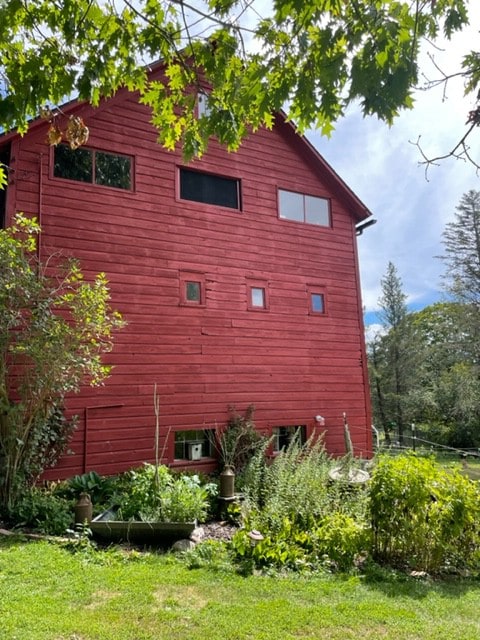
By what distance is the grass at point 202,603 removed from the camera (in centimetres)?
324

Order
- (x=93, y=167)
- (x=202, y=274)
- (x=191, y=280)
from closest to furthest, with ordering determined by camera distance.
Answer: (x=93, y=167)
(x=191, y=280)
(x=202, y=274)

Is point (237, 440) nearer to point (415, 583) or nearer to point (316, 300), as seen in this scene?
point (316, 300)

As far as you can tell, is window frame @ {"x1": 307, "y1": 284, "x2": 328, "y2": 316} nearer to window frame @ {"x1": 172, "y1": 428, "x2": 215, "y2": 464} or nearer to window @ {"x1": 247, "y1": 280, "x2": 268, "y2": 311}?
window @ {"x1": 247, "y1": 280, "x2": 268, "y2": 311}

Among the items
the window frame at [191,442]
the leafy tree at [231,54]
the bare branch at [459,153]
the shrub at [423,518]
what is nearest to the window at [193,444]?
the window frame at [191,442]

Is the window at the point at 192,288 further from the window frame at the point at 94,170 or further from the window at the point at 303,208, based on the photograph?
the window at the point at 303,208

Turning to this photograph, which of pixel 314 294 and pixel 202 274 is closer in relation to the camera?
pixel 202 274

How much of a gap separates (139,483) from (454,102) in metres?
5.76

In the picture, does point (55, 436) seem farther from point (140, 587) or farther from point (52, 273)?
point (140, 587)

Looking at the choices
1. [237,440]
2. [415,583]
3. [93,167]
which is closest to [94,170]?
[93,167]

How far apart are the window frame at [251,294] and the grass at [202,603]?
6.08 metres

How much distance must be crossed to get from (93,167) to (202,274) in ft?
9.77

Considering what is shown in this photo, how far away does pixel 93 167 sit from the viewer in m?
8.74

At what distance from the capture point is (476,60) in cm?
242

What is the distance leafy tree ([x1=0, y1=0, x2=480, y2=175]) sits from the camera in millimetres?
2367
